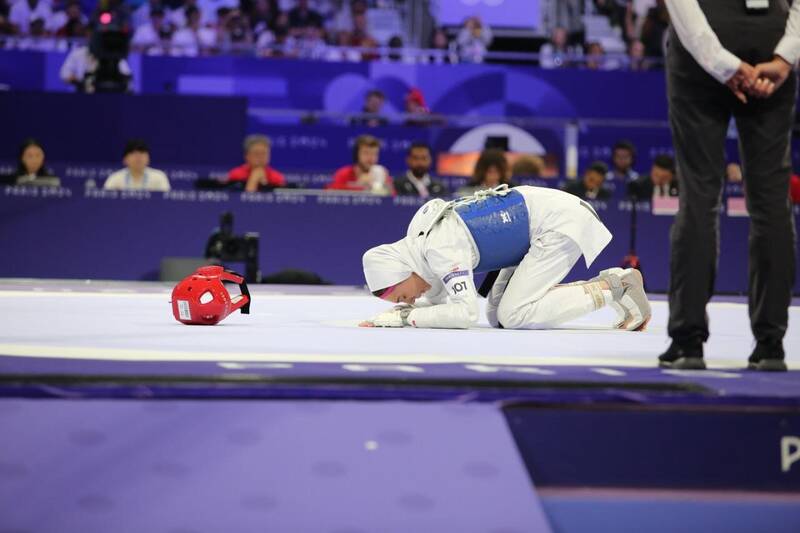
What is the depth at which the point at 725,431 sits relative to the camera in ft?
7.56

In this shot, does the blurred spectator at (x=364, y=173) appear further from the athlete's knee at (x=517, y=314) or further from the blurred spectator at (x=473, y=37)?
the blurred spectator at (x=473, y=37)

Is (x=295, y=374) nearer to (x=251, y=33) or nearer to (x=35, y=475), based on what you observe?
(x=35, y=475)

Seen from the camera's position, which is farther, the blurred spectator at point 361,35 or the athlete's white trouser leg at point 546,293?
the blurred spectator at point 361,35

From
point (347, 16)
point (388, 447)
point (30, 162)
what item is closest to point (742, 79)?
point (388, 447)

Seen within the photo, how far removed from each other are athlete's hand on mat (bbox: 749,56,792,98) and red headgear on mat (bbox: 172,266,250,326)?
91.4 inches

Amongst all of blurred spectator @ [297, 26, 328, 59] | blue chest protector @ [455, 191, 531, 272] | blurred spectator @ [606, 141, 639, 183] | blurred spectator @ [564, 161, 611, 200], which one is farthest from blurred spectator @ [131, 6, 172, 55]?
blue chest protector @ [455, 191, 531, 272]

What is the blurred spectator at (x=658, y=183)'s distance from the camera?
9.62m

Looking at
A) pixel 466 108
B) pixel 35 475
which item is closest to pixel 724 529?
pixel 35 475

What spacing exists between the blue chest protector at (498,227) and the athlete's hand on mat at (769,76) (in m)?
1.62

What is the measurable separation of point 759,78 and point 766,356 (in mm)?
773

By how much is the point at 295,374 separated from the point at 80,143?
870 cm

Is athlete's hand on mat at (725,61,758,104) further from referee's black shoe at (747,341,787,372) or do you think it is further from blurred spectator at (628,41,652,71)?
blurred spectator at (628,41,652,71)

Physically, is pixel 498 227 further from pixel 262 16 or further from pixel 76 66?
pixel 262 16

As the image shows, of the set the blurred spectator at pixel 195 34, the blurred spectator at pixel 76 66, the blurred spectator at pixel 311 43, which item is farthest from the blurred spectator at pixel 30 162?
the blurred spectator at pixel 195 34
